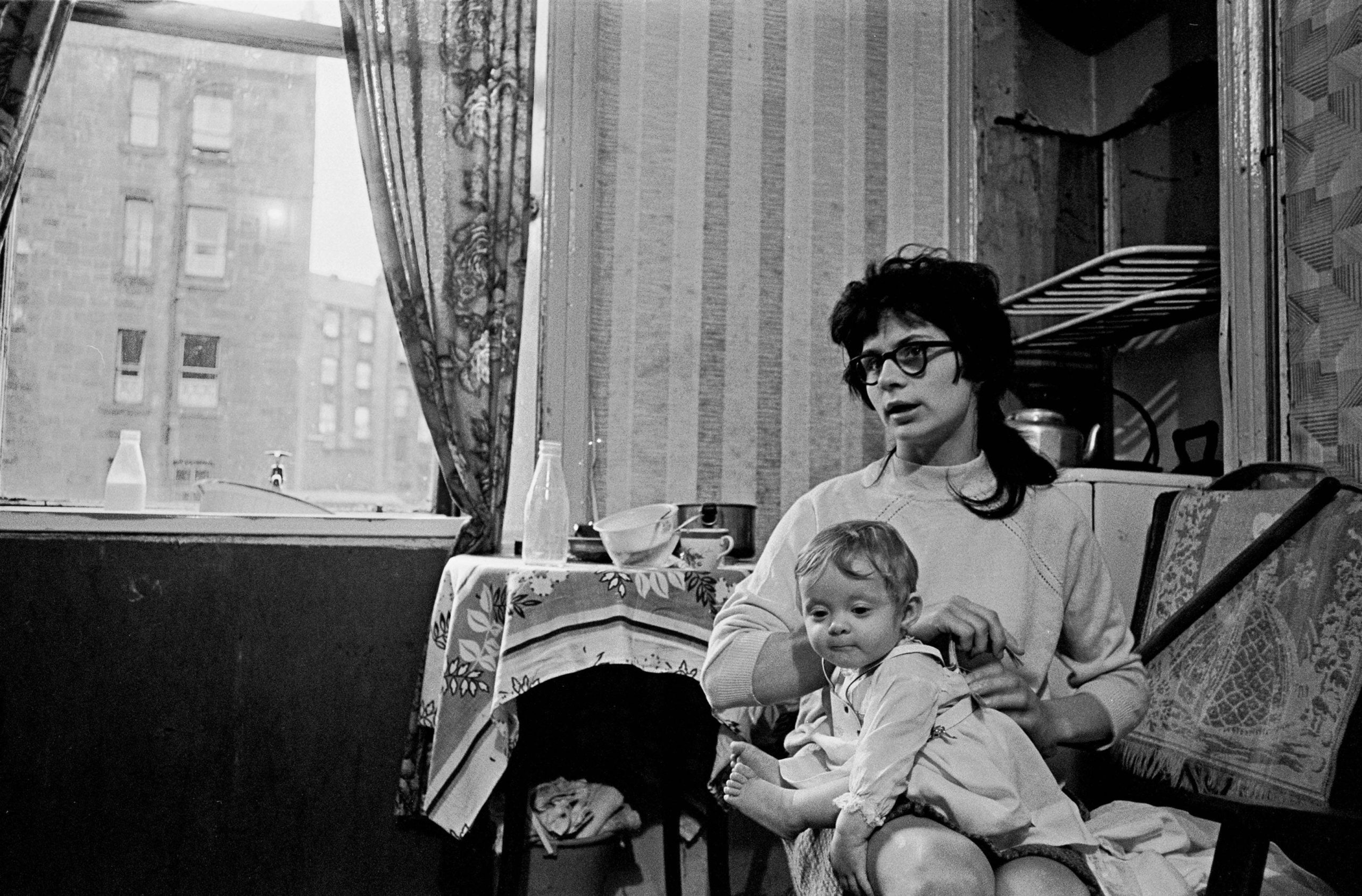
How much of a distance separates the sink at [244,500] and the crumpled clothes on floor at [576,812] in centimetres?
103

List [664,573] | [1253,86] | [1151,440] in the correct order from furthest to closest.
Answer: [1151,440] → [1253,86] → [664,573]

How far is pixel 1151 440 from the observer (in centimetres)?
273

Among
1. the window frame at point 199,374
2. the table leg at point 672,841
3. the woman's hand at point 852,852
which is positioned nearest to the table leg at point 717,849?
the table leg at point 672,841

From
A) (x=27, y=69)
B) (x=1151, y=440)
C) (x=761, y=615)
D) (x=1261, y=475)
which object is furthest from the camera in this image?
(x=1151, y=440)

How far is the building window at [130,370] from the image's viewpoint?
113 inches

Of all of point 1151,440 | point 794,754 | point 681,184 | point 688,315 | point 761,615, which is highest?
point 681,184

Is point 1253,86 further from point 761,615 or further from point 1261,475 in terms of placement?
point 761,615

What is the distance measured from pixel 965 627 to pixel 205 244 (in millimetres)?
2464

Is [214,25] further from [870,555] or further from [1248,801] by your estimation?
[1248,801]

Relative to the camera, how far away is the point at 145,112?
2.93 m

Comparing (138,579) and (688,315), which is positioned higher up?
(688,315)

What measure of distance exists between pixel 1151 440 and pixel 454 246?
1.88 m

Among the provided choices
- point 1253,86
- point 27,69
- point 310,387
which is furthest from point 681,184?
point 27,69

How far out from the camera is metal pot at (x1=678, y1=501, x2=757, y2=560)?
262cm
